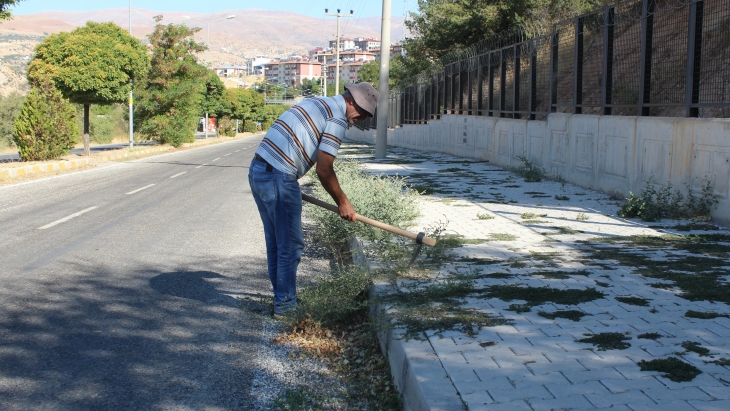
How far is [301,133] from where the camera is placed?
4.91 meters

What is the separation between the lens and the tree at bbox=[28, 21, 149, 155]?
23766 millimetres

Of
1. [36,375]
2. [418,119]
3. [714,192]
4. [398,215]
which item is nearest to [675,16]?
[714,192]

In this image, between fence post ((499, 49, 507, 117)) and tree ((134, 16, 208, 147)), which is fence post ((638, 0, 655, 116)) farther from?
tree ((134, 16, 208, 147))

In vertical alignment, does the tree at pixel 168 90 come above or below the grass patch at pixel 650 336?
above

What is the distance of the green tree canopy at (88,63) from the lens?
2377cm

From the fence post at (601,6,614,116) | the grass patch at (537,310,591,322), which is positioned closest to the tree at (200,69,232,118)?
the fence post at (601,6,614,116)

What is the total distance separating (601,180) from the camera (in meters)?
11.5

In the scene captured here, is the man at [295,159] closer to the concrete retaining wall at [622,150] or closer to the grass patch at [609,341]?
the grass patch at [609,341]

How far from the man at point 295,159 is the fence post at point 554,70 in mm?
10369

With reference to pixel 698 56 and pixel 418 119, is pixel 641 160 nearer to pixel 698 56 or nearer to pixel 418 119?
pixel 698 56

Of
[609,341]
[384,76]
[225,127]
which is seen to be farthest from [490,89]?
[225,127]

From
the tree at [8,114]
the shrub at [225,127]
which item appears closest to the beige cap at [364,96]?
the tree at [8,114]

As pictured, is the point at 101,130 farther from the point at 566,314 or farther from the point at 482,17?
the point at 566,314

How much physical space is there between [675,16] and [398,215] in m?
6.76
